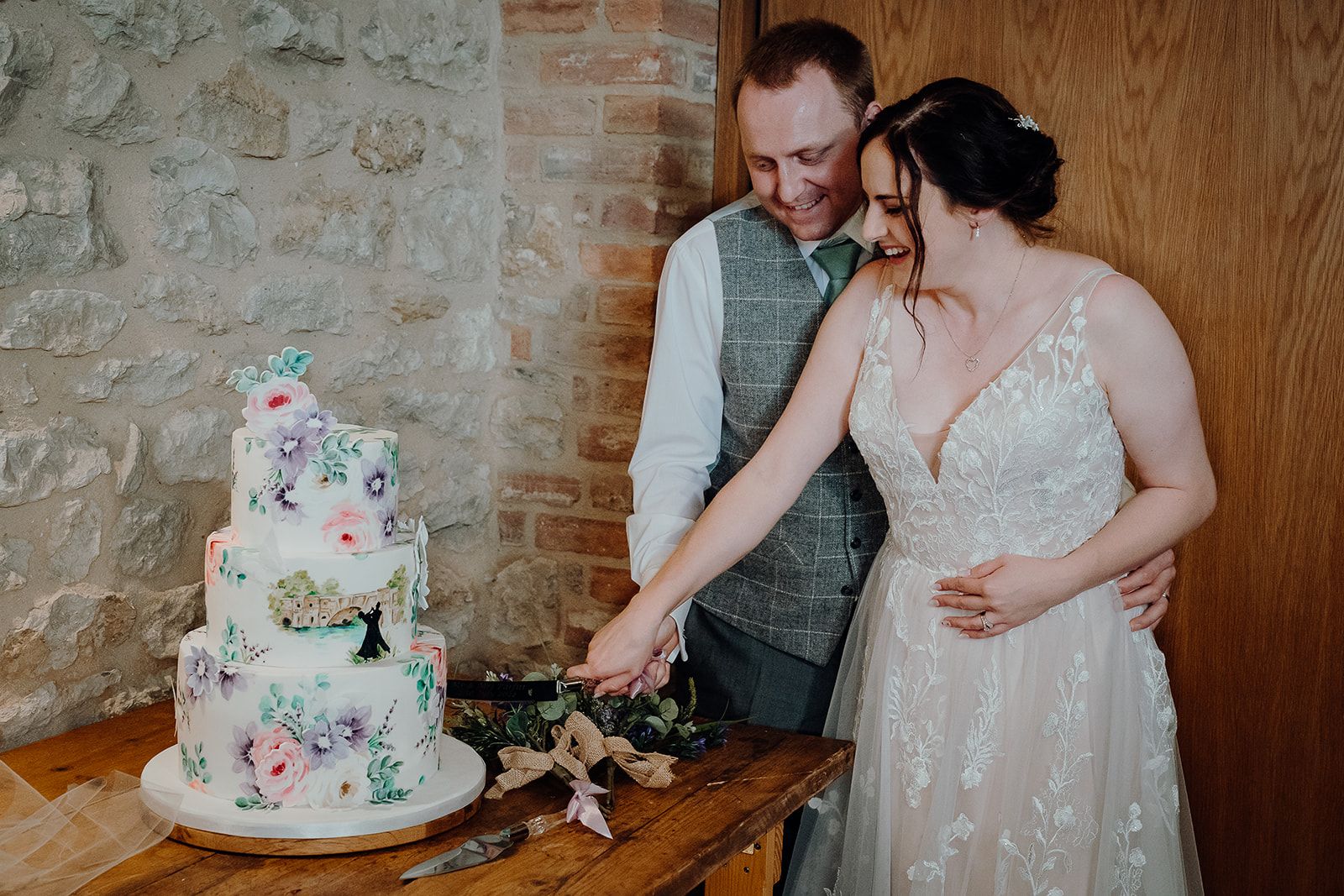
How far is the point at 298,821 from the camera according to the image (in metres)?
1.30

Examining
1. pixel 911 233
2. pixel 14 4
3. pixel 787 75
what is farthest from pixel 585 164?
pixel 14 4

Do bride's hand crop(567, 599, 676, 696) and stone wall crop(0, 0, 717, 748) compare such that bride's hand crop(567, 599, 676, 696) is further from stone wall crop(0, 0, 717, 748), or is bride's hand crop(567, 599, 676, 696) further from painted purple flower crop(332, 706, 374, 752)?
stone wall crop(0, 0, 717, 748)

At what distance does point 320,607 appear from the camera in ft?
4.41

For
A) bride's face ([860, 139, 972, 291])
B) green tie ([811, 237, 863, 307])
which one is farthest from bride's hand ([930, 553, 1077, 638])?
green tie ([811, 237, 863, 307])

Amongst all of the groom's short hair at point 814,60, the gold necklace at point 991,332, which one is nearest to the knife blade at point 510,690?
the gold necklace at point 991,332

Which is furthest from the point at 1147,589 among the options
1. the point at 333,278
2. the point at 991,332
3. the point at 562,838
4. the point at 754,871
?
the point at 333,278

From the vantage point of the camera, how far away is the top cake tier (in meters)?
1.34

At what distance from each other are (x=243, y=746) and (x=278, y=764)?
5 centimetres

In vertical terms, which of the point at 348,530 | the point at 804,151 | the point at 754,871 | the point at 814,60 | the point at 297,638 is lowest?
the point at 754,871

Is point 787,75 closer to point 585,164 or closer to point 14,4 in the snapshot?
point 585,164

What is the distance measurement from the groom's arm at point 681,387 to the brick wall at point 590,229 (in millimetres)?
264

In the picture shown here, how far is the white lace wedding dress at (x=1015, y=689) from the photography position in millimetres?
1602

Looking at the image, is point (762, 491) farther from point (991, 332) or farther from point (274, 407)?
point (274, 407)

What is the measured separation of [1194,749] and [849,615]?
2.26 feet
